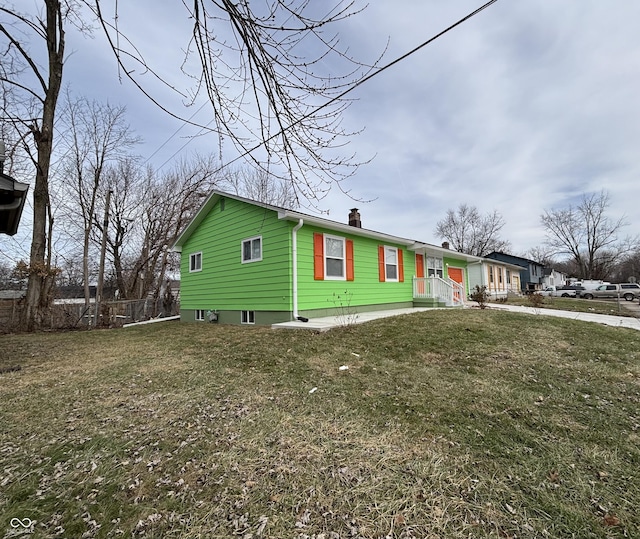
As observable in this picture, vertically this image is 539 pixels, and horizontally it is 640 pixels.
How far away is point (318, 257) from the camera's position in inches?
368

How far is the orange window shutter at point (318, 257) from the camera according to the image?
30.4 feet

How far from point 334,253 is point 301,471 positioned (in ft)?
26.1

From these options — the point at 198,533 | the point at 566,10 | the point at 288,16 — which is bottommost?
the point at 198,533

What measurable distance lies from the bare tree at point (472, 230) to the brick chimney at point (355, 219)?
33716 mm

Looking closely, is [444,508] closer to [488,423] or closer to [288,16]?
[488,423]

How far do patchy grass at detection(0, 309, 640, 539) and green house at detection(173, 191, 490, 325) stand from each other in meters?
3.87

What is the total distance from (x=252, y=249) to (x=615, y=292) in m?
34.1

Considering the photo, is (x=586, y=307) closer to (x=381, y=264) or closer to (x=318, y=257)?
(x=381, y=264)

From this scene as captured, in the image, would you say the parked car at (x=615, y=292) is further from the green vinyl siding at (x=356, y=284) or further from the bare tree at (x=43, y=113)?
the bare tree at (x=43, y=113)

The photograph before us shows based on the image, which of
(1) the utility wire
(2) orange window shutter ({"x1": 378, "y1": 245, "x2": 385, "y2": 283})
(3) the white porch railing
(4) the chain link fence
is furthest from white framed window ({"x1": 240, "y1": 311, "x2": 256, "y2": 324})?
(1) the utility wire

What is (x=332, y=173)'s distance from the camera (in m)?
3.16

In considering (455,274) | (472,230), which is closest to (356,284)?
(455,274)

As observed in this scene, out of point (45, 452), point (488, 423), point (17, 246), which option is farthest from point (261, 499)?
point (17, 246)

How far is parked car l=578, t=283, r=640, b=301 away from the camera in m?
26.3
